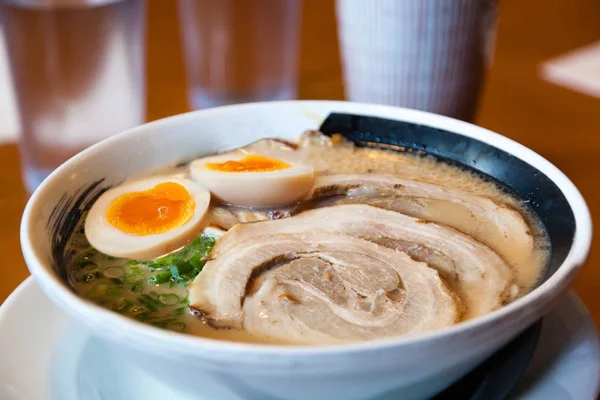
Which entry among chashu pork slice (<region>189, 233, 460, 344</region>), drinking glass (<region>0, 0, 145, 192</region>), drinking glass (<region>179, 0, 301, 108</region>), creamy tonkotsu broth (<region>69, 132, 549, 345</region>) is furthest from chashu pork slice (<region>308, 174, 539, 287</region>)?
drinking glass (<region>179, 0, 301, 108</region>)

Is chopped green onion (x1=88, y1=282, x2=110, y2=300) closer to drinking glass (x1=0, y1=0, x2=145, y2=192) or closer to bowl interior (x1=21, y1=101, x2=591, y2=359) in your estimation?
bowl interior (x1=21, y1=101, x2=591, y2=359)

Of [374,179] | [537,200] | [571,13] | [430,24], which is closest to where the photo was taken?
[537,200]

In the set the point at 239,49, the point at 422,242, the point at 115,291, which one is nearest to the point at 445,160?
the point at 422,242

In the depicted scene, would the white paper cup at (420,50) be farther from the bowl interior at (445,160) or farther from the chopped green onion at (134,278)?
the chopped green onion at (134,278)

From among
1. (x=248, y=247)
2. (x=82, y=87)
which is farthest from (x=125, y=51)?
(x=248, y=247)

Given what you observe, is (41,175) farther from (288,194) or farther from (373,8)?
(373,8)

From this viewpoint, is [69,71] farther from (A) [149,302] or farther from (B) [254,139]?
(A) [149,302]
